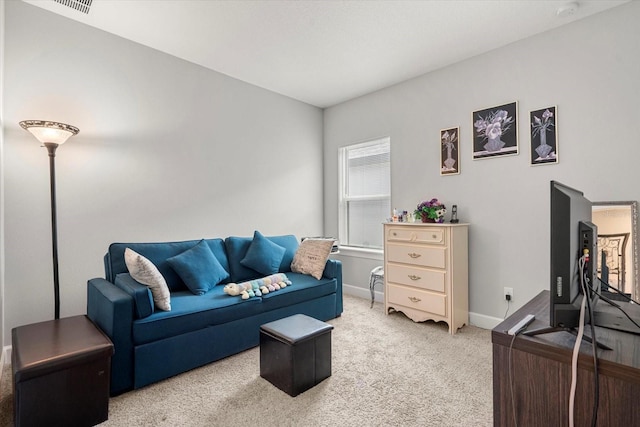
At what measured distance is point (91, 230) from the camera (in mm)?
2697

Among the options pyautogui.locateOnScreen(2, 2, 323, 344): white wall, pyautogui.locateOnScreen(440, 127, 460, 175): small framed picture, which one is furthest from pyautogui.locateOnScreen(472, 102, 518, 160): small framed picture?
pyautogui.locateOnScreen(2, 2, 323, 344): white wall

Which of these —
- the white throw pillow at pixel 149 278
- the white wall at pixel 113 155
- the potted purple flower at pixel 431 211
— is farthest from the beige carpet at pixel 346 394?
the potted purple flower at pixel 431 211

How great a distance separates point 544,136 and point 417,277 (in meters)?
1.73

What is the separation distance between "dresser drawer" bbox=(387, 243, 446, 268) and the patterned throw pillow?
69cm

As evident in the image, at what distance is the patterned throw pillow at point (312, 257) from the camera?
333 cm

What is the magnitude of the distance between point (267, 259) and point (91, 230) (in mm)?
1587

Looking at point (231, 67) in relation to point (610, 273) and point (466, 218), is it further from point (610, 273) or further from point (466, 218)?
point (610, 273)

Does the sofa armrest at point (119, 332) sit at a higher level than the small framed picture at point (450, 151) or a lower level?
lower

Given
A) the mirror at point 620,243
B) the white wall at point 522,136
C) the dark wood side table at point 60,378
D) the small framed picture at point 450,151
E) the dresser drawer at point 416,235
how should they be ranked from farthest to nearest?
the small framed picture at point 450,151
the dresser drawer at point 416,235
the white wall at point 522,136
the mirror at point 620,243
the dark wood side table at point 60,378

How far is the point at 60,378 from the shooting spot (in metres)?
1.58

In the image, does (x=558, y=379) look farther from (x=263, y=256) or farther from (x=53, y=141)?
(x=53, y=141)

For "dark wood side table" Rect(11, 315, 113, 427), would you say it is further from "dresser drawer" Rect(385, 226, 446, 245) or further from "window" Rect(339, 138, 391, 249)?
"window" Rect(339, 138, 391, 249)

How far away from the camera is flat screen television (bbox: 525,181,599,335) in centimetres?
99

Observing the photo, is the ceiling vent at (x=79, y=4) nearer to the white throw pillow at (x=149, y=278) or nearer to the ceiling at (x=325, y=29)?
the ceiling at (x=325, y=29)
